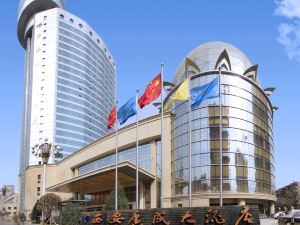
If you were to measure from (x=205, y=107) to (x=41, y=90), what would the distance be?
86.6 meters

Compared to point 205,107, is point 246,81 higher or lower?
higher

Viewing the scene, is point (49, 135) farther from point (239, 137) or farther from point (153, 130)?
point (239, 137)

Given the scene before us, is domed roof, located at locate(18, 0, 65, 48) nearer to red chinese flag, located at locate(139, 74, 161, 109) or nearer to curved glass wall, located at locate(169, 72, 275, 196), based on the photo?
curved glass wall, located at locate(169, 72, 275, 196)

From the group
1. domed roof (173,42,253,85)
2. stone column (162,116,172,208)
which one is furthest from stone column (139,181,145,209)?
domed roof (173,42,253,85)

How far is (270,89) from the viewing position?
71.6m

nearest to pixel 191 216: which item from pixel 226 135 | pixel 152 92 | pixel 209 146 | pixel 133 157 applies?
pixel 152 92

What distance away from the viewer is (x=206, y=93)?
31625 millimetres

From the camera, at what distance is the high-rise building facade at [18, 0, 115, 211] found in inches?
5221

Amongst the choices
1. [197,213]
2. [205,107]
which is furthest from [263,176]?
[197,213]

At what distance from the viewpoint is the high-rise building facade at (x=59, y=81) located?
132625mm

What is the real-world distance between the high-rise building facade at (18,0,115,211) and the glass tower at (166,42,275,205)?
7208 cm

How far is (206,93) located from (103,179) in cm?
4065

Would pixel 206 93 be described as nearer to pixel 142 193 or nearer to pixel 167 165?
pixel 167 165

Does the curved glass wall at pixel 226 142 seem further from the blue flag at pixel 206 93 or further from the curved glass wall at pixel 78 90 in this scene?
the curved glass wall at pixel 78 90
